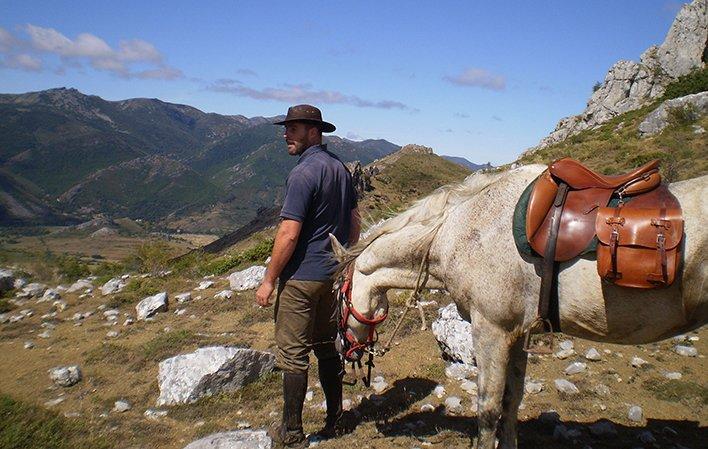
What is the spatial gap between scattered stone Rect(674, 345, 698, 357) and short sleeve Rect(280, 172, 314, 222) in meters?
4.95

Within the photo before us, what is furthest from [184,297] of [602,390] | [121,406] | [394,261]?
[602,390]

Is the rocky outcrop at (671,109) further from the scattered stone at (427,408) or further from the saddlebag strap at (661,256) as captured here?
the saddlebag strap at (661,256)

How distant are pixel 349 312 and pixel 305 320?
1.33ft

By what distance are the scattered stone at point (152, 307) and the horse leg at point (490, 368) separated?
8455mm

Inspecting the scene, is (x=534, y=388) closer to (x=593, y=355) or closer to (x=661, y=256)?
(x=593, y=355)

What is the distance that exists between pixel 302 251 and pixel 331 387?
1462 millimetres

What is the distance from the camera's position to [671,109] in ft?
66.8

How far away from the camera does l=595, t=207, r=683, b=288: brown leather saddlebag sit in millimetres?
2461

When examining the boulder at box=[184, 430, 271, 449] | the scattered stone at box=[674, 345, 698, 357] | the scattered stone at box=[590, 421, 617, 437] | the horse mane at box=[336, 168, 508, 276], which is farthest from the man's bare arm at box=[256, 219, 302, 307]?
the scattered stone at box=[674, 345, 698, 357]

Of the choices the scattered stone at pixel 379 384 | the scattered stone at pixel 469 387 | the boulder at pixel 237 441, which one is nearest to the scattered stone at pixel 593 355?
the scattered stone at pixel 469 387

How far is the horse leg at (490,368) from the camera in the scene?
3.10m

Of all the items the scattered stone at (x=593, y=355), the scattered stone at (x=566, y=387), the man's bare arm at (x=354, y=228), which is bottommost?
the scattered stone at (x=566, y=387)

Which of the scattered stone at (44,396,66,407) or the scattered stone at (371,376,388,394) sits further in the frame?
the scattered stone at (44,396,66,407)

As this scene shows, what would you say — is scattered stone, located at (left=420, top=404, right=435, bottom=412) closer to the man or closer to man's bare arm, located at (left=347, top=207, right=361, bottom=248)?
the man
